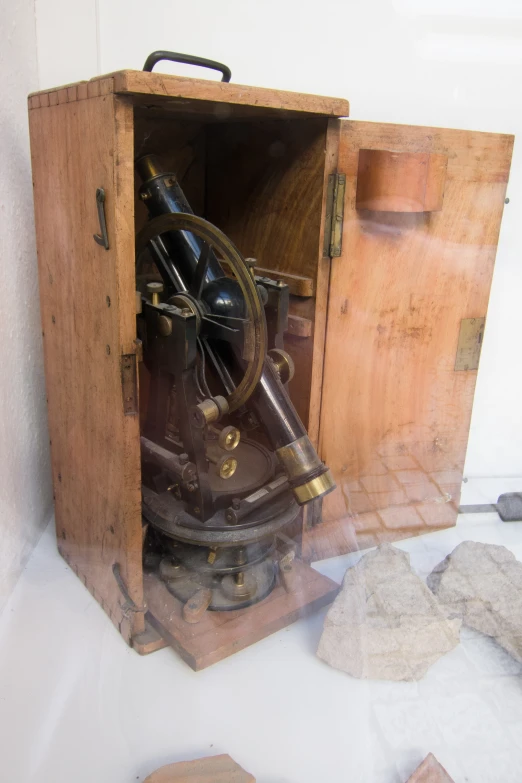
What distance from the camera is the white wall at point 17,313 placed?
1.37 metres

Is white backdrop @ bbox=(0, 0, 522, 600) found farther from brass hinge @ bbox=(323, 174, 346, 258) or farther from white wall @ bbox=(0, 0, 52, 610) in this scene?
brass hinge @ bbox=(323, 174, 346, 258)

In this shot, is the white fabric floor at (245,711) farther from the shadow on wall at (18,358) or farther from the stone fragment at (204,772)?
the shadow on wall at (18,358)

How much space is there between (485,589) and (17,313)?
3.64 feet

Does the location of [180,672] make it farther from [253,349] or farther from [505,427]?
[505,427]

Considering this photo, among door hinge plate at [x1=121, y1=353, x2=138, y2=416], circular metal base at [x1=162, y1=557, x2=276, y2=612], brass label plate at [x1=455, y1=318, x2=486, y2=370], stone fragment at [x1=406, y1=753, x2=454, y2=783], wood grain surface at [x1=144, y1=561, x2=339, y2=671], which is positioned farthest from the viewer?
brass label plate at [x1=455, y1=318, x2=486, y2=370]

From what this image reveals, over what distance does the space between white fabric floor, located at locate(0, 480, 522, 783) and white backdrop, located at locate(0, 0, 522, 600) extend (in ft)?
1.26

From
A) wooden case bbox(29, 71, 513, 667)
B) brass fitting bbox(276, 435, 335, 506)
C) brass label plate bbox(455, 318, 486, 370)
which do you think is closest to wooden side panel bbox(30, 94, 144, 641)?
wooden case bbox(29, 71, 513, 667)

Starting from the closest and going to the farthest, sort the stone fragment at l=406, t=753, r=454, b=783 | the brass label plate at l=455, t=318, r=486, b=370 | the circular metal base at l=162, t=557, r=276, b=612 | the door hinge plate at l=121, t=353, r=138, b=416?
the stone fragment at l=406, t=753, r=454, b=783 < the door hinge plate at l=121, t=353, r=138, b=416 < the circular metal base at l=162, t=557, r=276, b=612 < the brass label plate at l=455, t=318, r=486, b=370

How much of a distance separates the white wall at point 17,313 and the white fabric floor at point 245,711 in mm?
232

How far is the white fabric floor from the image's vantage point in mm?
1022

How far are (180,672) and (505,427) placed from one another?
1238 mm

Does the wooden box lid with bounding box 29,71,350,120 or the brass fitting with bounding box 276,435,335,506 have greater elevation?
the wooden box lid with bounding box 29,71,350,120

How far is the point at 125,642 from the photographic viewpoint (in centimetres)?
129

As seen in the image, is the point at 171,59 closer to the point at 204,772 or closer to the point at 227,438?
the point at 227,438
